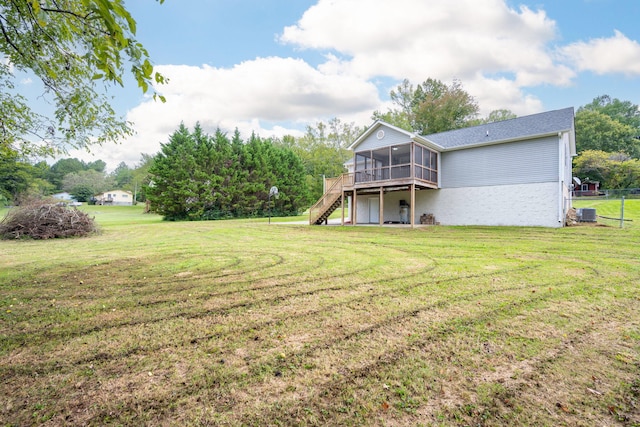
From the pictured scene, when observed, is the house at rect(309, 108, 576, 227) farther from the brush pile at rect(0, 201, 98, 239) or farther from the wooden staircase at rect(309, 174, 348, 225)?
the brush pile at rect(0, 201, 98, 239)

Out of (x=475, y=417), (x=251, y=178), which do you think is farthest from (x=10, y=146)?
(x=251, y=178)

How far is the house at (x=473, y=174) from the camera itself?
13.6m

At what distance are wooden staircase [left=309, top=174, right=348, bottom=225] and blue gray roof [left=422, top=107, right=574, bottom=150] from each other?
6320mm

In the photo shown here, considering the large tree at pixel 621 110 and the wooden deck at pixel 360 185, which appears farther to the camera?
the large tree at pixel 621 110

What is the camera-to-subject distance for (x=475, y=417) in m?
1.71

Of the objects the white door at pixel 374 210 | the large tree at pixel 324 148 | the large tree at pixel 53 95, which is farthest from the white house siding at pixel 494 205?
the large tree at pixel 324 148

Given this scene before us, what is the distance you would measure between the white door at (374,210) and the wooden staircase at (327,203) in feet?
9.68

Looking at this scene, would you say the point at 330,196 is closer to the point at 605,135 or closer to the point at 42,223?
the point at 42,223

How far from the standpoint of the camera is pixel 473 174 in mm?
15766

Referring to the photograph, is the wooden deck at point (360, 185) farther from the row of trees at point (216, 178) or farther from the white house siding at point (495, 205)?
the row of trees at point (216, 178)

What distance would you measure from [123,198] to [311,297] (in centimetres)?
8308

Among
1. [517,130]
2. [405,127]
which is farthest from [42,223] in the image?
[405,127]

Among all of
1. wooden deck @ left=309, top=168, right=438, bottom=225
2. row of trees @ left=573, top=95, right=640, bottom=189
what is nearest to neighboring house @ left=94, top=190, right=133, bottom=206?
wooden deck @ left=309, top=168, right=438, bottom=225

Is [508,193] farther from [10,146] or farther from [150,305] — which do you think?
[10,146]
